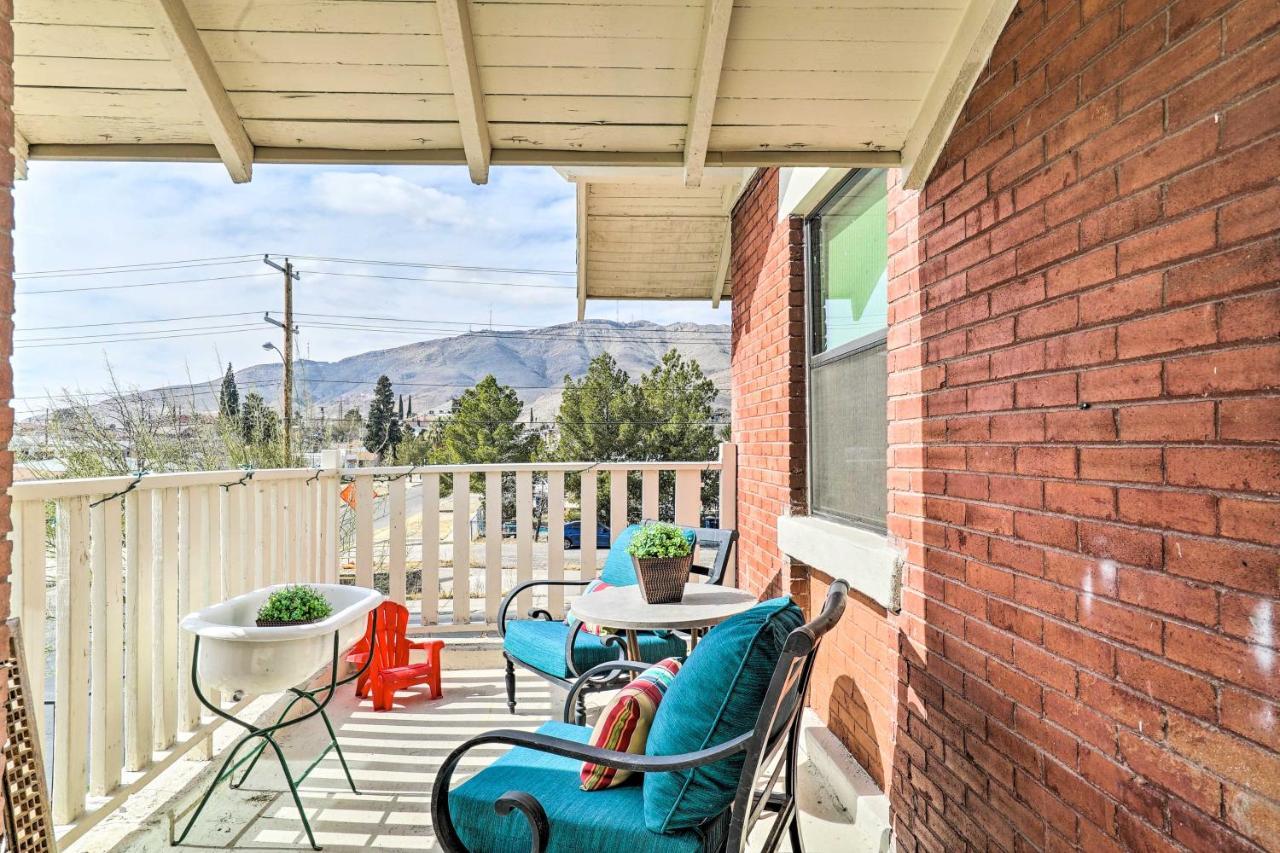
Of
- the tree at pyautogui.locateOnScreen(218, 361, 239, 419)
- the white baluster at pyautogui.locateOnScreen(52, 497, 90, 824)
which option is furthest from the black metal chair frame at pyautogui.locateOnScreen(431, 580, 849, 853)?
the tree at pyautogui.locateOnScreen(218, 361, 239, 419)

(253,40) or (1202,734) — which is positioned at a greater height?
(253,40)

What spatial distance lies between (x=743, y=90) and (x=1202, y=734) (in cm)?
165

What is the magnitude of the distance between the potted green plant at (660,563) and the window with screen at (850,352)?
0.67 m

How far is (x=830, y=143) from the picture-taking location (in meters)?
2.17

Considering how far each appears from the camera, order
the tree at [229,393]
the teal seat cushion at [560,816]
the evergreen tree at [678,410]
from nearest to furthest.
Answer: the teal seat cushion at [560,816] → the tree at [229,393] → the evergreen tree at [678,410]

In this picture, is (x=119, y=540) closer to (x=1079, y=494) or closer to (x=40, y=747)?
(x=40, y=747)

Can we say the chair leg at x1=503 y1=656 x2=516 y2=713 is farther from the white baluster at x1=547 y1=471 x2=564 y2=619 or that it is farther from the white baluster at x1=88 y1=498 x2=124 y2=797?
the white baluster at x1=88 y1=498 x2=124 y2=797

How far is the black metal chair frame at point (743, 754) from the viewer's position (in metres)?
1.55

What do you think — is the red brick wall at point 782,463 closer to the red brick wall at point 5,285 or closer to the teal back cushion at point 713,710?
the teal back cushion at point 713,710

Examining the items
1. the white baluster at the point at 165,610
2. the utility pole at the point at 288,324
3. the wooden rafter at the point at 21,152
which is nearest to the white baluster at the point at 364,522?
the white baluster at the point at 165,610

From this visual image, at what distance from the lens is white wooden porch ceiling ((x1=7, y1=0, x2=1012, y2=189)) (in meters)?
1.78

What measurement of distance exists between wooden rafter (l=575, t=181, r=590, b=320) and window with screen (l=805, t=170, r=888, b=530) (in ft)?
6.07

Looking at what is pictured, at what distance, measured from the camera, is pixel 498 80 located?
6.45 ft

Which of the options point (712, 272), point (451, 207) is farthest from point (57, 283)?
point (712, 272)
